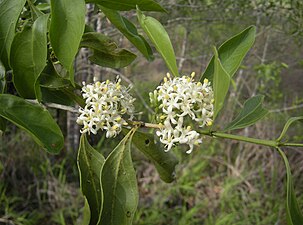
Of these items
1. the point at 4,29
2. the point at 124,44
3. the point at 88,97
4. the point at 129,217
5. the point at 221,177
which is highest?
the point at 4,29

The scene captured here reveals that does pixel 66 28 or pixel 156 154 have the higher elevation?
pixel 66 28

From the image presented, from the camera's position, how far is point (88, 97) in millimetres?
683

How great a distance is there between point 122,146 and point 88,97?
4.0 inches

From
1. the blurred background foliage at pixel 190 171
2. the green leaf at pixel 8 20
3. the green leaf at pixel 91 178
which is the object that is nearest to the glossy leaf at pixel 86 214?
the green leaf at pixel 91 178

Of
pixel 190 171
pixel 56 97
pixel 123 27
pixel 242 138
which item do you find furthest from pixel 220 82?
pixel 190 171

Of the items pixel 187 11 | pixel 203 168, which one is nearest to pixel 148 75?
pixel 203 168

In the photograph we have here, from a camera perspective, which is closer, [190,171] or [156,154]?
[156,154]

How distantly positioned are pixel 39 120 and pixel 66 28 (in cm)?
14

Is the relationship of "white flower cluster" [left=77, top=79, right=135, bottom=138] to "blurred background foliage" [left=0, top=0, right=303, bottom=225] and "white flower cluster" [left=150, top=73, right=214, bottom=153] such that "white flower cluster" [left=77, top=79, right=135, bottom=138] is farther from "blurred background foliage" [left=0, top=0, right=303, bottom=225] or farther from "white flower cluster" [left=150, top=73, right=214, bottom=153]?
"blurred background foliage" [left=0, top=0, right=303, bottom=225]

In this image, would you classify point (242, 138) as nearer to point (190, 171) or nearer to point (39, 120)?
point (39, 120)

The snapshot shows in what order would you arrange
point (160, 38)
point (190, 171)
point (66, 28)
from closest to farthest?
point (66, 28), point (160, 38), point (190, 171)

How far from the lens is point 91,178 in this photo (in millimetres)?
647

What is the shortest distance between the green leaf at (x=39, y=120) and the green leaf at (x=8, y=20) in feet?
0.24

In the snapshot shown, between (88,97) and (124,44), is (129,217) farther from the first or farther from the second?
(124,44)
